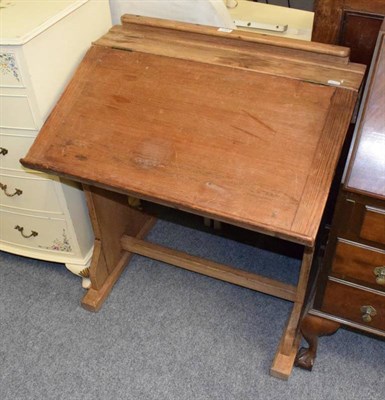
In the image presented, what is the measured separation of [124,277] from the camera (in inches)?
78.4

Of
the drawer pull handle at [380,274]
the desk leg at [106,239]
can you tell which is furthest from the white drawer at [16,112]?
the drawer pull handle at [380,274]

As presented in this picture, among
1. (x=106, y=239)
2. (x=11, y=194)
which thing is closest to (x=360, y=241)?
(x=106, y=239)

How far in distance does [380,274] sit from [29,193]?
1.16 meters

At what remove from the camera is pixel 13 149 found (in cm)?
163

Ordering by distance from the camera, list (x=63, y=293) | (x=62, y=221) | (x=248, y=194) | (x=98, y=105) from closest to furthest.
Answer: (x=248, y=194) → (x=98, y=105) → (x=62, y=221) → (x=63, y=293)

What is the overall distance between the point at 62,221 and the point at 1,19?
69cm

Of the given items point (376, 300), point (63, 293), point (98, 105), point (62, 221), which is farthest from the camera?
point (63, 293)

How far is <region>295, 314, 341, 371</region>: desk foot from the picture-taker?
1.49 meters

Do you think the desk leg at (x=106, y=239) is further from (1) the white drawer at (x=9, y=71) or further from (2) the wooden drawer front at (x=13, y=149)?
(1) the white drawer at (x=9, y=71)

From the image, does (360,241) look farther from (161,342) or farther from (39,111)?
(39,111)

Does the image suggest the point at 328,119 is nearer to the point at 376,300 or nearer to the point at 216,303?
the point at 376,300

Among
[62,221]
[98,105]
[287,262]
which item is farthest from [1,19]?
[287,262]

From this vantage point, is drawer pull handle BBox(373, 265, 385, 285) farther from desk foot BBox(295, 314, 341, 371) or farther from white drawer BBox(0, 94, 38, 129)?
white drawer BBox(0, 94, 38, 129)

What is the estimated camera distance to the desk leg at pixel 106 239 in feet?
5.81
